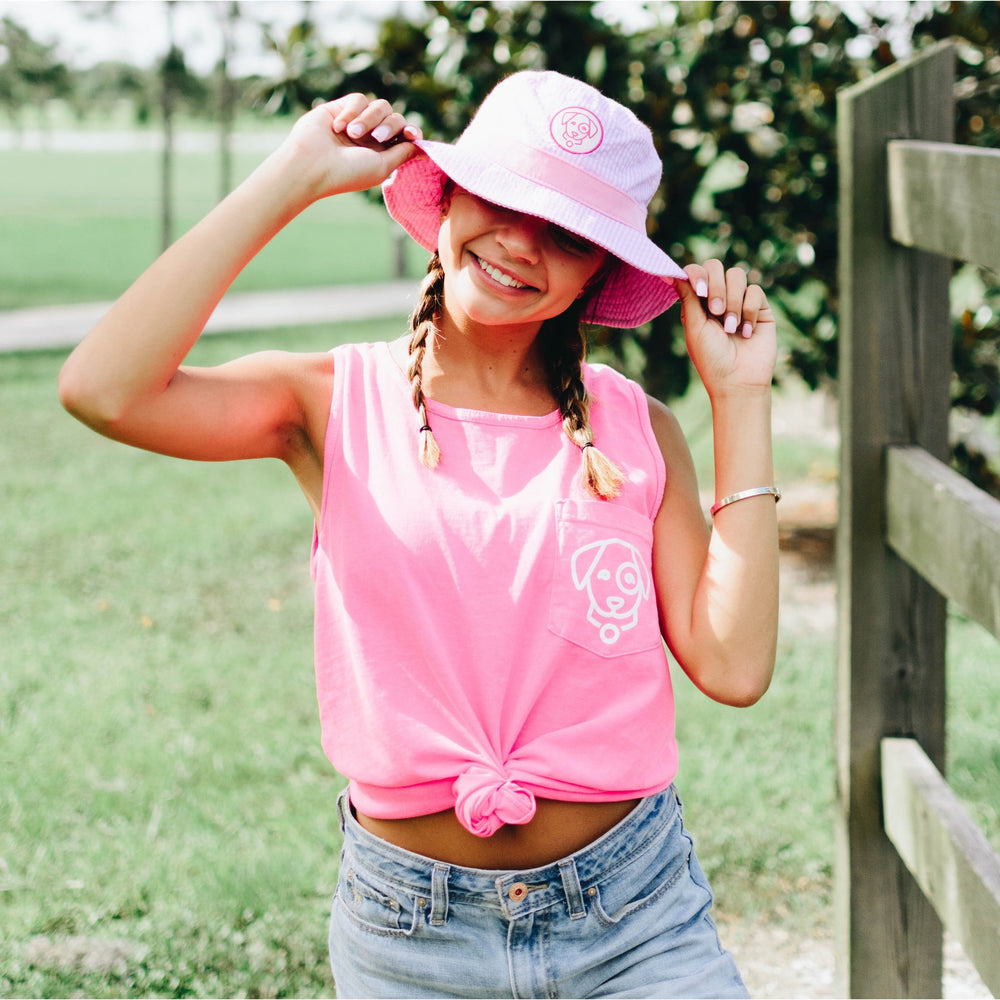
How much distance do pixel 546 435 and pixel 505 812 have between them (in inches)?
21.4

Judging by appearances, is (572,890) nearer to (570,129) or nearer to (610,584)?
(610,584)

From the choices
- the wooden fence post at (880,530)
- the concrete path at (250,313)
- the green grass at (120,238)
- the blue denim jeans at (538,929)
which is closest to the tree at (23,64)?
the green grass at (120,238)

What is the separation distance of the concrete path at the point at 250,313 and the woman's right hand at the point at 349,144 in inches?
396

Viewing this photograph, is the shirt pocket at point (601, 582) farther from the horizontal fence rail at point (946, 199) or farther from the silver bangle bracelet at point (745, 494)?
the horizontal fence rail at point (946, 199)

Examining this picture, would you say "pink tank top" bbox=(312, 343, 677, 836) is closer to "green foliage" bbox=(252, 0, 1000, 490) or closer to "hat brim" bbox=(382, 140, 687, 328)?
"hat brim" bbox=(382, 140, 687, 328)

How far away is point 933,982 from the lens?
106 inches

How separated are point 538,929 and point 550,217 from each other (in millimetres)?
959

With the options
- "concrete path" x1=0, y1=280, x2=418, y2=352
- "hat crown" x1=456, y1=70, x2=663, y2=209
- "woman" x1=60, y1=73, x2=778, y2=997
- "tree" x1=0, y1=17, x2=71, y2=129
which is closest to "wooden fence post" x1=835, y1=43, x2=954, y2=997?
"woman" x1=60, y1=73, x2=778, y2=997

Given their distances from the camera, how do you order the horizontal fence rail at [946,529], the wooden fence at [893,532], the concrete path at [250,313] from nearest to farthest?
1. the horizontal fence rail at [946,529]
2. the wooden fence at [893,532]
3. the concrete path at [250,313]

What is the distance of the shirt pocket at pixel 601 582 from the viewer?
1.75 metres

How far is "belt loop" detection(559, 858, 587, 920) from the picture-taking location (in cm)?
174

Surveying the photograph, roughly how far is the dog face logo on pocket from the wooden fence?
71cm

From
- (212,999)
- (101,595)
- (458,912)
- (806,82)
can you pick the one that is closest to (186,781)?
(212,999)

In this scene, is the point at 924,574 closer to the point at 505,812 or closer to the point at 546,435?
the point at 546,435
